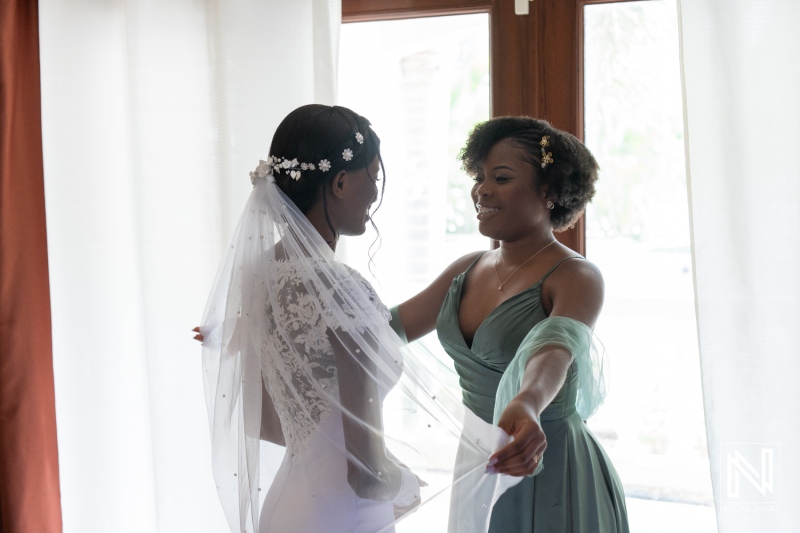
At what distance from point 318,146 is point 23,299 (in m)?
1.52

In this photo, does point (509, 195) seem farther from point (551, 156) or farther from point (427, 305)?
point (427, 305)

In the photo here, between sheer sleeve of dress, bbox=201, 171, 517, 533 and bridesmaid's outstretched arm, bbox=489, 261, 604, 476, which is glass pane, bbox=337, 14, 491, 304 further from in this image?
sheer sleeve of dress, bbox=201, 171, 517, 533

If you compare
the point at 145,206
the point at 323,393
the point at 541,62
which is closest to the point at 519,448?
the point at 323,393

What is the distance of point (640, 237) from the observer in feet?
7.04

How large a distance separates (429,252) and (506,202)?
65cm

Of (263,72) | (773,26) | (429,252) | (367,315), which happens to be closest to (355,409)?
(367,315)

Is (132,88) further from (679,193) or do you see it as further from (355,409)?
(679,193)

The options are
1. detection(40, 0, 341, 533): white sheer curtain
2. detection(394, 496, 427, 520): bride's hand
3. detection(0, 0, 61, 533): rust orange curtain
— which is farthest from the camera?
detection(0, 0, 61, 533): rust orange curtain

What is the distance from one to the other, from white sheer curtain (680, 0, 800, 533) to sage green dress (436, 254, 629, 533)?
0.45m

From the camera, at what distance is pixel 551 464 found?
1.60 metres

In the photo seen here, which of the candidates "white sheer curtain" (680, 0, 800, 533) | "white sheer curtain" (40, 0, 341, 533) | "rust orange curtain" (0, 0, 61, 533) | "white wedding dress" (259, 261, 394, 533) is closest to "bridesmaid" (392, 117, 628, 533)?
"white wedding dress" (259, 261, 394, 533)

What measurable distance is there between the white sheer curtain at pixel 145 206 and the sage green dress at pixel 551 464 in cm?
99

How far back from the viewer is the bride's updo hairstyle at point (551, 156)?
1.69 m

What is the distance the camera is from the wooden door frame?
2111mm
